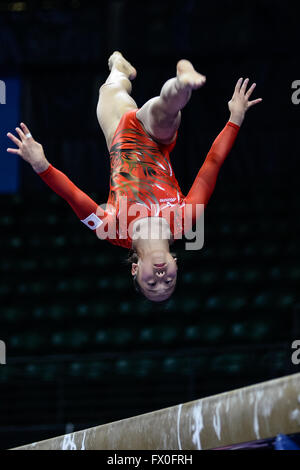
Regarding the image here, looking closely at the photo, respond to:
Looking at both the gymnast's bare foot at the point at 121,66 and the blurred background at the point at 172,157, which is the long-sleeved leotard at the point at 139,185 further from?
the blurred background at the point at 172,157

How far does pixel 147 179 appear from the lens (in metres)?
3.25

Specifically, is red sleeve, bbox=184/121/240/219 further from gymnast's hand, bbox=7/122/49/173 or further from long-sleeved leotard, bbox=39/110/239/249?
gymnast's hand, bbox=7/122/49/173

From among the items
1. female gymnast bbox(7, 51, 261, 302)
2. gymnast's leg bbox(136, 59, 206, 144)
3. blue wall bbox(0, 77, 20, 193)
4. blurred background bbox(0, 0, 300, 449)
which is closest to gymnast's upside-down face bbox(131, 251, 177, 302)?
female gymnast bbox(7, 51, 261, 302)

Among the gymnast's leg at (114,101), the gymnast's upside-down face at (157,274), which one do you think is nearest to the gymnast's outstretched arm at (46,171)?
the gymnast's upside-down face at (157,274)

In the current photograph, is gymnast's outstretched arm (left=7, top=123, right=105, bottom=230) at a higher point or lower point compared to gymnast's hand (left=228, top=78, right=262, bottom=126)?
lower

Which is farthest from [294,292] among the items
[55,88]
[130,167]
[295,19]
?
[130,167]

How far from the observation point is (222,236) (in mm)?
9094

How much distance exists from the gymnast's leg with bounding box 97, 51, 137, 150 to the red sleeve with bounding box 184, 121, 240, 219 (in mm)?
627

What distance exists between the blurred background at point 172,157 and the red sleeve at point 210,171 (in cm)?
474

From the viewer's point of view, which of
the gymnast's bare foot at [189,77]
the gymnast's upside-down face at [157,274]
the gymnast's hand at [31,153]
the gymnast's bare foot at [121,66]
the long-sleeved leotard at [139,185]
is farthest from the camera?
the gymnast's bare foot at [121,66]

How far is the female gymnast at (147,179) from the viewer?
2.85 meters

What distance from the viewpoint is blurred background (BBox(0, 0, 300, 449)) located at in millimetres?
8094

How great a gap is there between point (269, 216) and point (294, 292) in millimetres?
1558

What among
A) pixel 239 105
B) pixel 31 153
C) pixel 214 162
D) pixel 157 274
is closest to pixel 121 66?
pixel 239 105
